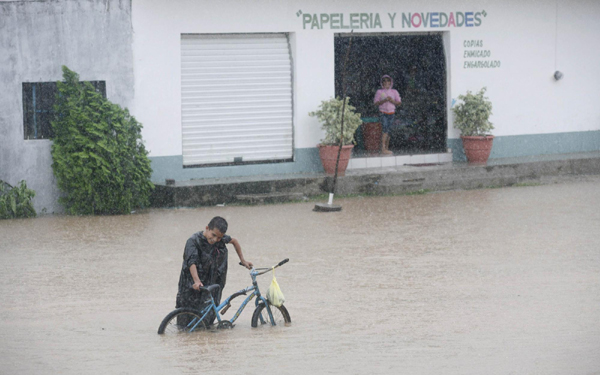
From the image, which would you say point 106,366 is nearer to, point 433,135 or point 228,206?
point 228,206

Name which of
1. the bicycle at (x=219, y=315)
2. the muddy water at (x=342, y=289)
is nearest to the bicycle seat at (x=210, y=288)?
the bicycle at (x=219, y=315)

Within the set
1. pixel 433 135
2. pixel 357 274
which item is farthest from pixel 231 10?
pixel 357 274

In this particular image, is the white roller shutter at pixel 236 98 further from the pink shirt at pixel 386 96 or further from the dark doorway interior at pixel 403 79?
the dark doorway interior at pixel 403 79

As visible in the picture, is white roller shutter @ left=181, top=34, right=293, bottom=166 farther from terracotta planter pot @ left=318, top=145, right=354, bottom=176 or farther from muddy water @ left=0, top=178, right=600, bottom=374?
muddy water @ left=0, top=178, right=600, bottom=374

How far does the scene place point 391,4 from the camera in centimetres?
1798

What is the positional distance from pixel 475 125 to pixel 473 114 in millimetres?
338

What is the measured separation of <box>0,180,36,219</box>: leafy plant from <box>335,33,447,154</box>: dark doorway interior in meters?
8.00

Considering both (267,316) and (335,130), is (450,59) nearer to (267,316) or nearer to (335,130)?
(335,130)

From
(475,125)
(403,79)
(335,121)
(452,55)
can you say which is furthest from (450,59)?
(335,121)

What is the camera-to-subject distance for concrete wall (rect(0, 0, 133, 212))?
1501cm

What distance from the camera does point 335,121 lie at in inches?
654

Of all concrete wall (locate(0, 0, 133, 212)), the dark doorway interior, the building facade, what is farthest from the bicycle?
the dark doorway interior

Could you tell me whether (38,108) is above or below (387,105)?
below

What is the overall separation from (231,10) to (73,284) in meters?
7.93
